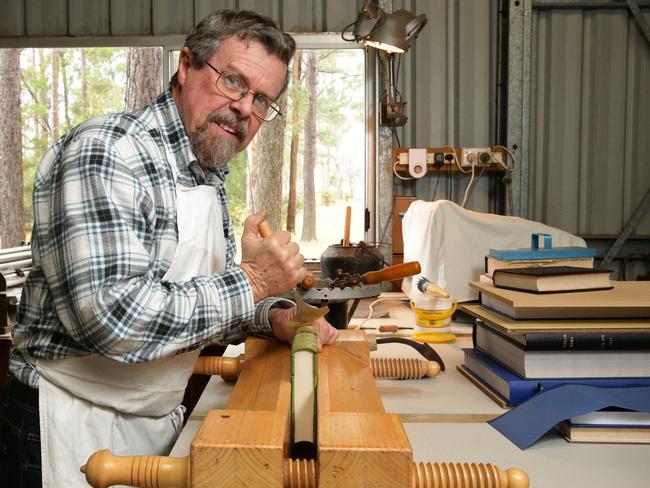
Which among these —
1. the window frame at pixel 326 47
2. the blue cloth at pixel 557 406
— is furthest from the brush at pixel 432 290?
the window frame at pixel 326 47

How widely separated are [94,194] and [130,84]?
17.6ft

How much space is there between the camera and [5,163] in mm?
7531

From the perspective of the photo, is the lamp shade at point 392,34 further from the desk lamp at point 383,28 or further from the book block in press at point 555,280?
the book block in press at point 555,280

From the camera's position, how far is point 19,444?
1.38m

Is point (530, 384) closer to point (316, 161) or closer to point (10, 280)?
point (10, 280)

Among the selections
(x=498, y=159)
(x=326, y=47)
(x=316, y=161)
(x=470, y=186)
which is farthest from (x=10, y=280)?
(x=316, y=161)

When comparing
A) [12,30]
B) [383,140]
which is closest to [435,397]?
[383,140]

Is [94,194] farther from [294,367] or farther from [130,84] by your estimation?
[130,84]

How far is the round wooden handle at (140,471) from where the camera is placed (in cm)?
73

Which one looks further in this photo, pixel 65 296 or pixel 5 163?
pixel 5 163

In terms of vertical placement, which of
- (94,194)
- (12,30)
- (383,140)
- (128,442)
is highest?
(12,30)

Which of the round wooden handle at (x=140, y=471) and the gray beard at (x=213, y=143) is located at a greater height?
the gray beard at (x=213, y=143)

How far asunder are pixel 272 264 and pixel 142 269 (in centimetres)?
27

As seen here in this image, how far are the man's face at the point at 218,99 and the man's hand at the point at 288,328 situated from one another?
0.40 meters
